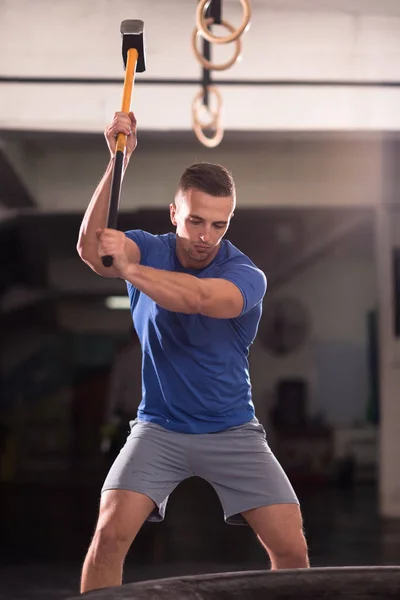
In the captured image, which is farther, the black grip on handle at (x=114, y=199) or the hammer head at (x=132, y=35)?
the hammer head at (x=132, y=35)

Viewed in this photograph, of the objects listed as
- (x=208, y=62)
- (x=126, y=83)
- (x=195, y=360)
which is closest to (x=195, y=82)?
(x=208, y=62)

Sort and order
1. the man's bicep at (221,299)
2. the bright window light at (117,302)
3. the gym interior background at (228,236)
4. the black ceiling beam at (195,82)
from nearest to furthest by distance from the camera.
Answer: the man's bicep at (221,299) < the black ceiling beam at (195,82) < the gym interior background at (228,236) < the bright window light at (117,302)

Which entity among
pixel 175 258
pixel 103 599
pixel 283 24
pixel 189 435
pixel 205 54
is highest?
pixel 283 24

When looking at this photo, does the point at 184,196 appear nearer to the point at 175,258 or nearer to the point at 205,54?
the point at 175,258

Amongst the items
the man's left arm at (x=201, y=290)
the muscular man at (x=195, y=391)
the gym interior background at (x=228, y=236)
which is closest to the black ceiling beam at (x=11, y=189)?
the gym interior background at (x=228, y=236)

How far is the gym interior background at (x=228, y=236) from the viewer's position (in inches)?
159

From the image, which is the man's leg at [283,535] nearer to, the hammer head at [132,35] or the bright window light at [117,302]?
the hammer head at [132,35]

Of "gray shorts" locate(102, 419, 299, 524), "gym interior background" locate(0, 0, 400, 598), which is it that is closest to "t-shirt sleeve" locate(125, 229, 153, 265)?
"gray shorts" locate(102, 419, 299, 524)

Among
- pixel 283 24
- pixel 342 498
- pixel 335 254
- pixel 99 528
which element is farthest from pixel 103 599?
pixel 335 254

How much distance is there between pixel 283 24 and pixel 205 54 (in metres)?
0.87

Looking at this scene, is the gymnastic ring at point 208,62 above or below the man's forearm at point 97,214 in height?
above

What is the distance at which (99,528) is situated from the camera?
1.92 metres

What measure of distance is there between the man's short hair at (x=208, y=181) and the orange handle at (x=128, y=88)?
0.54ft

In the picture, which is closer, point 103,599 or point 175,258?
point 103,599
